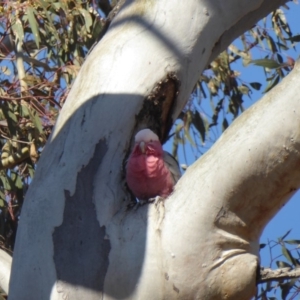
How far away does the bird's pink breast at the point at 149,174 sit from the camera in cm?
181

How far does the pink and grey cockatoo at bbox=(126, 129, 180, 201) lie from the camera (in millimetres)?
1827

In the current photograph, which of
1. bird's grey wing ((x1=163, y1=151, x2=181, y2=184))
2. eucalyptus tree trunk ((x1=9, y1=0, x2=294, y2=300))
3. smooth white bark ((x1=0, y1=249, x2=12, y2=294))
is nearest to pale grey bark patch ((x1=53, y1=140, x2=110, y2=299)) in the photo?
eucalyptus tree trunk ((x1=9, y1=0, x2=294, y2=300))

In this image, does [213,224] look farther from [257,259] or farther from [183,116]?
[183,116]

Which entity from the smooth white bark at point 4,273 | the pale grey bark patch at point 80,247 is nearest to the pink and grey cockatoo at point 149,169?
the pale grey bark patch at point 80,247

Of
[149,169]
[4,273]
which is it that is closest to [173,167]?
[149,169]

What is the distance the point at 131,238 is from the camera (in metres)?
1.57

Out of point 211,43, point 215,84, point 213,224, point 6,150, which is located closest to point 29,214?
point 213,224

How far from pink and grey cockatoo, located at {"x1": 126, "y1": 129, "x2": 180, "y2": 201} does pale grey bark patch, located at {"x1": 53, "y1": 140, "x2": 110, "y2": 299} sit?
6.6 inches

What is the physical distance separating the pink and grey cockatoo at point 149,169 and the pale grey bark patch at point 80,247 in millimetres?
168

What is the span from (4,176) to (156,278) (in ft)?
6.00

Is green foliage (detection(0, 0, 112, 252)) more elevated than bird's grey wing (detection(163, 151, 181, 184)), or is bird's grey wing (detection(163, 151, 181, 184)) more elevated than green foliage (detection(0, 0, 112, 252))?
green foliage (detection(0, 0, 112, 252))

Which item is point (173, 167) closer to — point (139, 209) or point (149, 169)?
point (149, 169)

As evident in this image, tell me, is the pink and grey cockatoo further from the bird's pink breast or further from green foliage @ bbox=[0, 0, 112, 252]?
green foliage @ bbox=[0, 0, 112, 252]

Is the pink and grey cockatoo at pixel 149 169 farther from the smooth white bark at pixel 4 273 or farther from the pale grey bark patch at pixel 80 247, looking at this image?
the smooth white bark at pixel 4 273
